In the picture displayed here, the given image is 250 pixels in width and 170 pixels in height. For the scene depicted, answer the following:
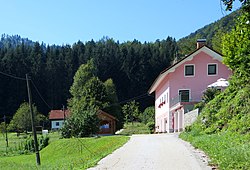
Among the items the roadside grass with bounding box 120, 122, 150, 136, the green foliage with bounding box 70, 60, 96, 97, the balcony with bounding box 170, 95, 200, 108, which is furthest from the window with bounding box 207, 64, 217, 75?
the green foliage with bounding box 70, 60, 96, 97

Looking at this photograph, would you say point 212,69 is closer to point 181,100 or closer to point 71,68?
point 181,100

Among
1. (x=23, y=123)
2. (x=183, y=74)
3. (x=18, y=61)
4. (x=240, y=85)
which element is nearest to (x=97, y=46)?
(x=18, y=61)

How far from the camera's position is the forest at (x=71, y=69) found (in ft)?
337

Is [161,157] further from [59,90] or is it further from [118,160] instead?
[59,90]

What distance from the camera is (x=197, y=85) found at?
39.0 m

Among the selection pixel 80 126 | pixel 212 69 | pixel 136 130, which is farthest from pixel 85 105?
pixel 212 69

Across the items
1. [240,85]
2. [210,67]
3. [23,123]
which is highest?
[210,67]

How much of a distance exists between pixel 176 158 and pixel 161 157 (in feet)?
2.38

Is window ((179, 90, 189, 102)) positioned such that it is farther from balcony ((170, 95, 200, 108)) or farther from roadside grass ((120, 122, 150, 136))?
roadside grass ((120, 122, 150, 136))

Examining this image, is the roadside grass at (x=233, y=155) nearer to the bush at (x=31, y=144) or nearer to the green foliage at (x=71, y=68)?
the bush at (x=31, y=144)

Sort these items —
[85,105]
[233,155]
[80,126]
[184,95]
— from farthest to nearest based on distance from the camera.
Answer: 1. [85,105]
2. [184,95]
3. [80,126]
4. [233,155]

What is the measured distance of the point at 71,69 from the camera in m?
110

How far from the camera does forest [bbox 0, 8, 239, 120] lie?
10269cm

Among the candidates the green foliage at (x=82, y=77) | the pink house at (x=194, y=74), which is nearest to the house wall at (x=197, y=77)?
the pink house at (x=194, y=74)
